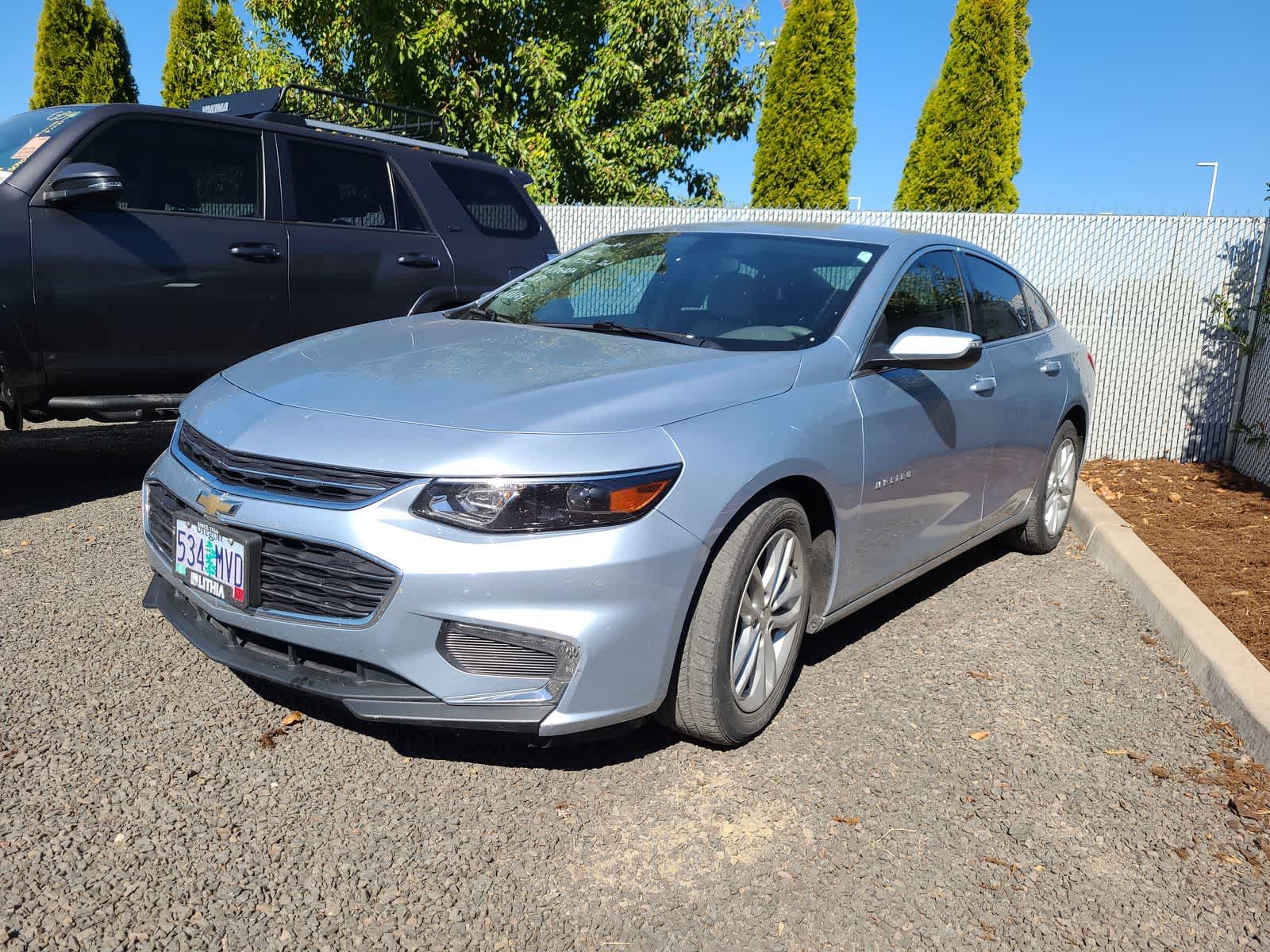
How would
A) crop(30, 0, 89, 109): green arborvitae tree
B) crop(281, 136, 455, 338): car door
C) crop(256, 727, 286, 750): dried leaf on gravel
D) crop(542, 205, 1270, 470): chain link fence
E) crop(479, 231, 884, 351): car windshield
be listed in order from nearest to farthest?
1. crop(256, 727, 286, 750): dried leaf on gravel
2. crop(479, 231, 884, 351): car windshield
3. crop(281, 136, 455, 338): car door
4. crop(542, 205, 1270, 470): chain link fence
5. crop(30, 0, 89, 109): green arborvitae tree

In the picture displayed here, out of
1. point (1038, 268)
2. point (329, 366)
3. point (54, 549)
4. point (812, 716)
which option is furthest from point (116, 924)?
point (1038, 268)

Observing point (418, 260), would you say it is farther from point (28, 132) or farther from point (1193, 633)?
point (1193, 633)

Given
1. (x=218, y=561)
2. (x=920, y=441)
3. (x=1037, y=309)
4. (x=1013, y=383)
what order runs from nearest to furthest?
(x=218, y=561)
(x=920, y=441)
(x=1013, y=383)
(x=1037, y=309)

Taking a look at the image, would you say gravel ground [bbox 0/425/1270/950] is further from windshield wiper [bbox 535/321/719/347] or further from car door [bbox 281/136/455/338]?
car door [bbox 281/136/455/338]

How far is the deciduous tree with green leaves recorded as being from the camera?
571 inches

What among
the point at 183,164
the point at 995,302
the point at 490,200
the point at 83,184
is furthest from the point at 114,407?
the point at 995,302

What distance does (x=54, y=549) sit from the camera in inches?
188

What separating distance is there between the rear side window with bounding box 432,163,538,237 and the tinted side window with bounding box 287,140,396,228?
47 cm

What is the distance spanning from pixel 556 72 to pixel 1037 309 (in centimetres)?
1068

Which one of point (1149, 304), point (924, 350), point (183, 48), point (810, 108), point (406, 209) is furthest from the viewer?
point (183, 48)

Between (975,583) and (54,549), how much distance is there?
429 cm

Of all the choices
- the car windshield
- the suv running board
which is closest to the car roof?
the car windshield

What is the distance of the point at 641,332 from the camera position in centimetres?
368

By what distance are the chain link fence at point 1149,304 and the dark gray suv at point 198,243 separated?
2.40m
